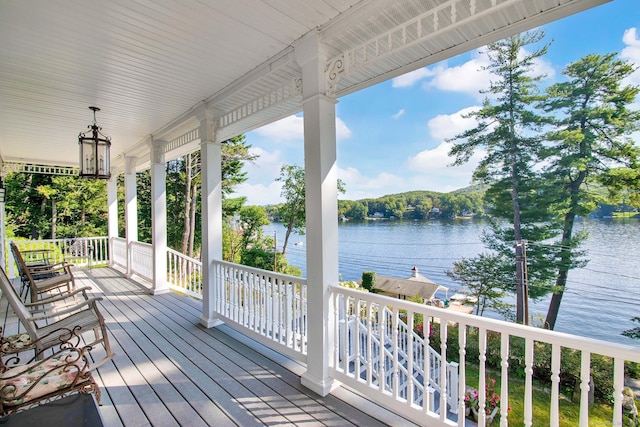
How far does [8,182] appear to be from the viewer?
43.3ft

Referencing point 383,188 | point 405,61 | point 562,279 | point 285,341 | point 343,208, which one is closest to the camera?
point 405,61

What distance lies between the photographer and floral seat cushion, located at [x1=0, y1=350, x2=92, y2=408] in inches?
68.6

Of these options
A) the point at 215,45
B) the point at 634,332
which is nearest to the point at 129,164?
the point at 215,45

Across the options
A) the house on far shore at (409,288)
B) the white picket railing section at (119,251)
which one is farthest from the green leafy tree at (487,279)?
the white picket railing section at (119,251)

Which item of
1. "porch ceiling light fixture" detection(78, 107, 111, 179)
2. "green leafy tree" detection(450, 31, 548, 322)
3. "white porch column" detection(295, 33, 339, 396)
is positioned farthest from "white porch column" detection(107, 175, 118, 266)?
"green leafy tree" detection(450, 31, 548, 322)

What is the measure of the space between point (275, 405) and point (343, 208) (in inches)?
481

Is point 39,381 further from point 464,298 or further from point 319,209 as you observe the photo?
point 464,298

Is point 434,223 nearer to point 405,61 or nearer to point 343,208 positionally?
point 343,208

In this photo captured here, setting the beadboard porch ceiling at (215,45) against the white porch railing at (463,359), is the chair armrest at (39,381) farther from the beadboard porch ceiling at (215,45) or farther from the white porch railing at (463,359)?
the beadboard porch ceiling at (215,45)

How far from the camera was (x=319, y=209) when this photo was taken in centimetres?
253

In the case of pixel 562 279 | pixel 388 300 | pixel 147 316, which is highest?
pixel 388 300

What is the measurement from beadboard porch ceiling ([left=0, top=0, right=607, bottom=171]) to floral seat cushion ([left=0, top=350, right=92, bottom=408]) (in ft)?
8.09

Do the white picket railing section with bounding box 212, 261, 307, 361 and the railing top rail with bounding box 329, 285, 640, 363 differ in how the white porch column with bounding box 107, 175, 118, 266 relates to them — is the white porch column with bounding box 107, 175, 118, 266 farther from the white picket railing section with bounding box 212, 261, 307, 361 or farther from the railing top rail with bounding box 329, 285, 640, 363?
the railing top rail with bounding box 329, 285, 640, 363

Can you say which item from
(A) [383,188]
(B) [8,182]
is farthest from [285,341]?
(A) [383,188]
